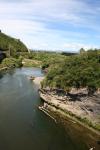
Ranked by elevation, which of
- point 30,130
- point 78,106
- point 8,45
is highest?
point 8,45

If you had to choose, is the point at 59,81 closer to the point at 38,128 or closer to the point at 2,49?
the point at 38,128

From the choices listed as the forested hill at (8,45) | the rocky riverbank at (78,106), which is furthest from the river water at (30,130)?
the forested hill at (8,45)

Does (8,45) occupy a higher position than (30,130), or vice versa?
(8,45)

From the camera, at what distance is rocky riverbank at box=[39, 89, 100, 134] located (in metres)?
46.8

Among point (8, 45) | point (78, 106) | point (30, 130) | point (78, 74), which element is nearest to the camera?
point (30, 130)

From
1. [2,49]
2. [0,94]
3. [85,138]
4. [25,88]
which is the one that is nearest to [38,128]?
[85,138]

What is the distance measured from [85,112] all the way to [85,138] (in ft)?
21.0

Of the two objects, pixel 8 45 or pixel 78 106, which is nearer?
Answer: pixel 78 106

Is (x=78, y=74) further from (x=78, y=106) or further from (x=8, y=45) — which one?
(x=8, y=45)

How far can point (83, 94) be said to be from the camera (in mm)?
49031

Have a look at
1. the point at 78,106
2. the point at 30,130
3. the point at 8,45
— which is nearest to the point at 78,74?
the point at 78,106

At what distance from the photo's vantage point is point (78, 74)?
51844 millimetres

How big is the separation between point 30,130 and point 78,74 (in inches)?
569

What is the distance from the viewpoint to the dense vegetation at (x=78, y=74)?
50.0 meters
